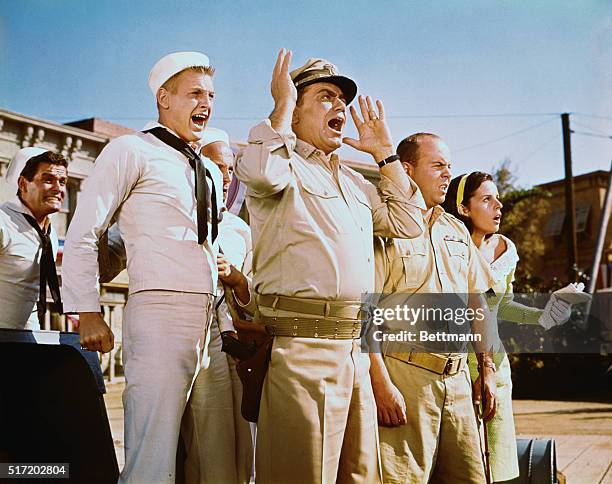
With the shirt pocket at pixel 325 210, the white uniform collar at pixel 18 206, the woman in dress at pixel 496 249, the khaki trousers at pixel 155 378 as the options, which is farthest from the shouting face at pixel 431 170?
the white uniform collar at pixel 18 206

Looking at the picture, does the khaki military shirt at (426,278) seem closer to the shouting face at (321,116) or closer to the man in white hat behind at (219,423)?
the shouting face at (321,116)

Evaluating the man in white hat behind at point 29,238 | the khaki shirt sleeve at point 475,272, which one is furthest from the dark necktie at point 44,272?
the khaki shirt sleeve at point 475,272

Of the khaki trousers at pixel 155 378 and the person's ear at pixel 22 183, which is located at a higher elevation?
the person's ear at pixel 22 183

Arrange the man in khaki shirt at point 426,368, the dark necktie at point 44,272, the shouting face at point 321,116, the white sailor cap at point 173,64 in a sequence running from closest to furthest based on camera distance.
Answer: the white sailor cap at point 173,64, the shouting face at point 321,116, the man in khaki shirt at point 426,368, the dark necktie at point 44,272

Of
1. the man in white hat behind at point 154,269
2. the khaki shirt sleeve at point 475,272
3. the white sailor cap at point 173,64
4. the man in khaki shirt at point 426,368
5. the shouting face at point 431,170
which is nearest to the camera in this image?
the man in white hat behind at point 154,269

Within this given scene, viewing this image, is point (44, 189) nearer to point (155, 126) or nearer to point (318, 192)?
point (155, 126)

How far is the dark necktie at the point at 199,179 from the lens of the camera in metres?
2.27

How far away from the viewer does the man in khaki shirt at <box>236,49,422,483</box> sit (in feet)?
7.25

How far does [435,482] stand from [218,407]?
2.79 ft

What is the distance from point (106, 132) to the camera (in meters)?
14.5

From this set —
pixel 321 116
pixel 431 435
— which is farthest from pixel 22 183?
pixel 431 435

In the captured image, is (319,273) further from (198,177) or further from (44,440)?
(44,440)

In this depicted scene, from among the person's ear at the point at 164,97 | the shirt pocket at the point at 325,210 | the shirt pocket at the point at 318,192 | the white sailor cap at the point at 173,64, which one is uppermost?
the white sailor cap at the point at 173,64

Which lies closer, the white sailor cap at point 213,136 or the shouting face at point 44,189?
the shouting face at point 44,189
